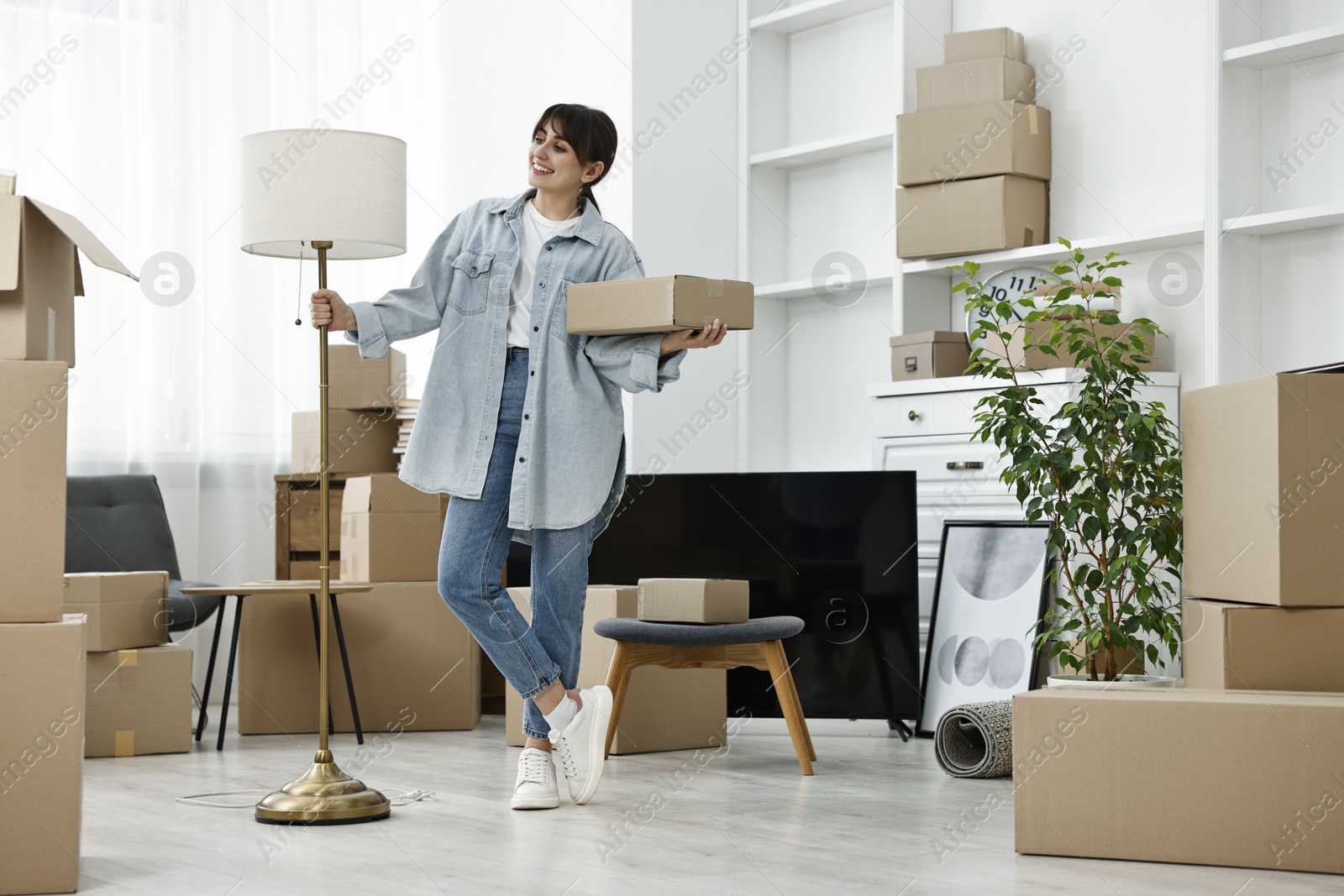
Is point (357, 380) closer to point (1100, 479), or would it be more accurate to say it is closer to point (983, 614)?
point (983, 614)

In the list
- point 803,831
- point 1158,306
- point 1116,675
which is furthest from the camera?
point 1158,306

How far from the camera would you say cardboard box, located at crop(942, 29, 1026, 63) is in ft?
13.4

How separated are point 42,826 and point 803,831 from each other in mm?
1240

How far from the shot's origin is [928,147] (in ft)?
13.4

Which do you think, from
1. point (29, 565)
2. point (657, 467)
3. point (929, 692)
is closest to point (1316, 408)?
point (929, 692)

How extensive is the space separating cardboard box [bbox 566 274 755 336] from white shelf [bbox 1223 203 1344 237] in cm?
161

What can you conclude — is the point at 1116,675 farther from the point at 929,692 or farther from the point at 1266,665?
the point at 1266,665

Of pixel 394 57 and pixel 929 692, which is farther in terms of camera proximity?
pixel 394 57

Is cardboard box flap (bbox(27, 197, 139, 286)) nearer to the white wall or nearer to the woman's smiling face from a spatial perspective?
the woman's smiling face

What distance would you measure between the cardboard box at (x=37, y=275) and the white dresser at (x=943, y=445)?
2.28m

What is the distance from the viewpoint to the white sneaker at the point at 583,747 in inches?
106

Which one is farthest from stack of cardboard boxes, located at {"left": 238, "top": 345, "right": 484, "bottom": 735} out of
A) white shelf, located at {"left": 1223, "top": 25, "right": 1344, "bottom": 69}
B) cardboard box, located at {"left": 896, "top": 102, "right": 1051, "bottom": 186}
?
white shelf, located at {"left": 1223, "top": 25, "right": 1344, "bottom": 69}

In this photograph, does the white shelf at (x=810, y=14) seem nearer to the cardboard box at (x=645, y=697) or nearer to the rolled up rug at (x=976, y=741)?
the cardboard box at (x=645, y=697)

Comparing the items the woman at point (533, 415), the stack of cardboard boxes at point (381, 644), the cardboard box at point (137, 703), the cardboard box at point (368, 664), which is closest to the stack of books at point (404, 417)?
the stack of cardboard boxes at point (381, 644)
